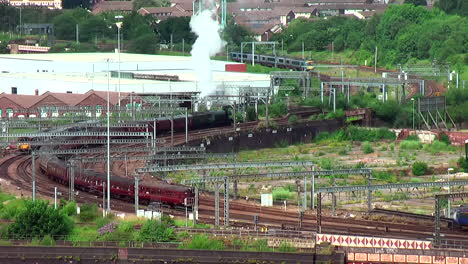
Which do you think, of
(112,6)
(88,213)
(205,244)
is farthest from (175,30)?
(205,244)

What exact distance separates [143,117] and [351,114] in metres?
13.1

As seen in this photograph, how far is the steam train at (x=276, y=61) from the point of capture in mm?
97500

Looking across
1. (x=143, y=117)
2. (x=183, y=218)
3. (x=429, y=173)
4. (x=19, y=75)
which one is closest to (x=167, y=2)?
(x=19, y=75)

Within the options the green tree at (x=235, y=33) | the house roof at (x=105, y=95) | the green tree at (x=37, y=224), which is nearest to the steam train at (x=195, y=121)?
the house roof at (x=105, y=95)

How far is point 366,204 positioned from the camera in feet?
153

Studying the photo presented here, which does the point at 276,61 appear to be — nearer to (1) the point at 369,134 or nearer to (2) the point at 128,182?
(1) the point at 369,134

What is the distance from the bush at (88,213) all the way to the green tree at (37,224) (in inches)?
109

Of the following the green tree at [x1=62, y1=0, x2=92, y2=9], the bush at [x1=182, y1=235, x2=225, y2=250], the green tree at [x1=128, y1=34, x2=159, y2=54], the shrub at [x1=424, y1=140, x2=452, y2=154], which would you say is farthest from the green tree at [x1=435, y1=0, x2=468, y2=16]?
the bush at [x1=182, y1=235, x2=225, y2=250]

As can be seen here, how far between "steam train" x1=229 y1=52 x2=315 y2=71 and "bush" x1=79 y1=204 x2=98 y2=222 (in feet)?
180

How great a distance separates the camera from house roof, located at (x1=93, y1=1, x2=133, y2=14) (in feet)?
427

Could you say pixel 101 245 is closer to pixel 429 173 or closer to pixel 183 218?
pixel 183 218

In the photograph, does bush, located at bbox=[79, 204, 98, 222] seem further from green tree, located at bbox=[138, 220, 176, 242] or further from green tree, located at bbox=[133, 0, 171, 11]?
green tree, located at bbox=[133, 0, 171, 11]

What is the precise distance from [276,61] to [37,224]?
215 ft

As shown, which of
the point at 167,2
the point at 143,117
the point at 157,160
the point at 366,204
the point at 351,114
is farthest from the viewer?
the point at 167,2
